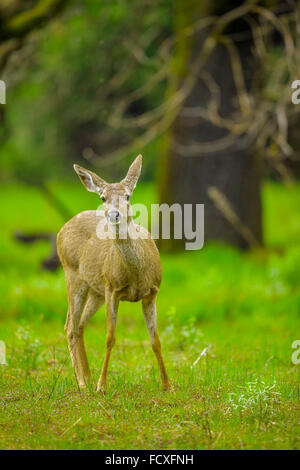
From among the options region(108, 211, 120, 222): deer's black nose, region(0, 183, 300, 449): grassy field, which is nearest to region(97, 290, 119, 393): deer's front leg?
region(0, 183, 300, 449): grassy field

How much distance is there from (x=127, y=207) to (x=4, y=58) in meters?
6.13

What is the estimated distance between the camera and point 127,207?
586cm

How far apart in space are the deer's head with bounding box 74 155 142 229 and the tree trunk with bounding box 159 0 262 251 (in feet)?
23.2

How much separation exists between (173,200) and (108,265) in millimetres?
7049

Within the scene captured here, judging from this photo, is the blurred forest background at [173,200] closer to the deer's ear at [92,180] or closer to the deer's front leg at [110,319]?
the deer's front leg at [110,319]

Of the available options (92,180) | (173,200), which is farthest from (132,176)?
(173,200)

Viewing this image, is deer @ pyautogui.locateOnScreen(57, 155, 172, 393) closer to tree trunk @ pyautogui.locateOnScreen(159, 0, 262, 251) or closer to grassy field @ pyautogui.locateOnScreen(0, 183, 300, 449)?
grassy field @ pyautogui.locateOnScreen(0, 183, 300, 449)

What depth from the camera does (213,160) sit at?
13.3 m

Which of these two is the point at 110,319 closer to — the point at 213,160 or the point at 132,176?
the point at 132,176

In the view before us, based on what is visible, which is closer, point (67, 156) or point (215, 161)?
point (215, 161)

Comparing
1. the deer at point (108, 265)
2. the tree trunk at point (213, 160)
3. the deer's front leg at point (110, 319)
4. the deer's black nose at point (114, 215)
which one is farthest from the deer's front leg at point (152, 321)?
the tree trunk at point (213, 160)

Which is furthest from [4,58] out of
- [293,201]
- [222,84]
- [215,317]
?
[293,201]

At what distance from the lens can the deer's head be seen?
18.6 feet

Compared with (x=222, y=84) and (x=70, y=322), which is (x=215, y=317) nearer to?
(x=70, y=322)
